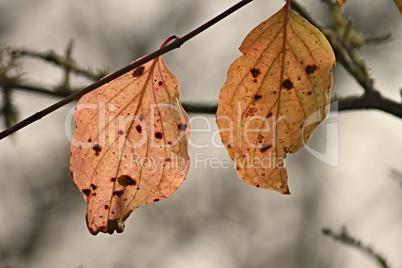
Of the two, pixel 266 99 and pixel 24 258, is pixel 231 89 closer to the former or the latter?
pixel 266 99

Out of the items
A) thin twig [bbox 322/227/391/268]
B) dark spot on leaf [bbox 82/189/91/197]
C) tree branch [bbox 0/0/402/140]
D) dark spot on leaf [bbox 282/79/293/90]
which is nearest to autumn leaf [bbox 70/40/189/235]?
dark spot on leaf [bbox 82/189/91/197]

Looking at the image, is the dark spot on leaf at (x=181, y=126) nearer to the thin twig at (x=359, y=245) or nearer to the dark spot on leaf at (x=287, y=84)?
the dark spot on leaf at (x=287, y=84)

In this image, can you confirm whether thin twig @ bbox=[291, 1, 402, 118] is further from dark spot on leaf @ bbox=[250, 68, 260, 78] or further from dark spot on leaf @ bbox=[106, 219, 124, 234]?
dark spot on leaf @ bbox=[106, 219, 124, 234]

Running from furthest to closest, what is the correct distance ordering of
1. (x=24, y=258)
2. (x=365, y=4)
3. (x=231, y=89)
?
(x=24, y=258) → (x=365, y=4) → (x=231, y=89)

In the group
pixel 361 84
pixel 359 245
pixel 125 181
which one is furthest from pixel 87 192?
pixel 359 245

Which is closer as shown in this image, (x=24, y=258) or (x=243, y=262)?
(x=24, y=258)

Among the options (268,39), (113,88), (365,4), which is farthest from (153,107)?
(365,4)
